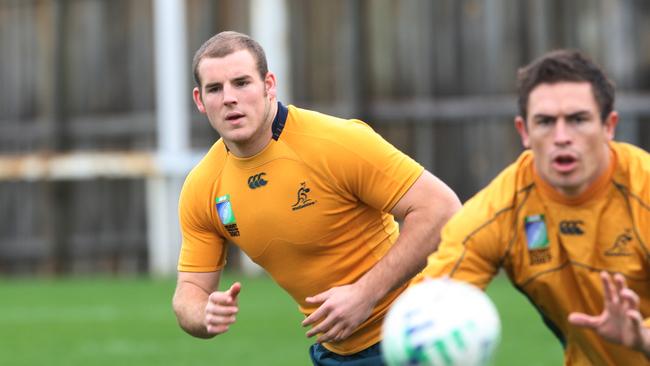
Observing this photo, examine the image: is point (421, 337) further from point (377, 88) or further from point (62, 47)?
point (62, 47)

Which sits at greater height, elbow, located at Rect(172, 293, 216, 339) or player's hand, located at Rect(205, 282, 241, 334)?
player's hand, located at Rect(205, 282, 241, 334)

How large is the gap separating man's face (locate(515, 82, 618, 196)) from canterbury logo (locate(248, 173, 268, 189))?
1.59 meters

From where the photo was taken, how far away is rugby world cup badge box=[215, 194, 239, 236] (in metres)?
6.63

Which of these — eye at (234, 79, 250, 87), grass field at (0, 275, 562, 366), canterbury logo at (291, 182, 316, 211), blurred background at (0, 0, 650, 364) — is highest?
eye at (234, 79, 250, 87)

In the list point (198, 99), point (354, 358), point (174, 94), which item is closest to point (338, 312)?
point (354, 358)

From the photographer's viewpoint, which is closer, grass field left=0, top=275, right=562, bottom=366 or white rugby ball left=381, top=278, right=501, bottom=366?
white rugby ball left=381, top=278, right=501, bottom=366

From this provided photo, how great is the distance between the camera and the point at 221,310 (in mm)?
6008

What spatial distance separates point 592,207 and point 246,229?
1.80 m

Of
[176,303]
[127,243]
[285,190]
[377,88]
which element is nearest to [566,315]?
[285,190]

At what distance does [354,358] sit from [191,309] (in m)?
0.85

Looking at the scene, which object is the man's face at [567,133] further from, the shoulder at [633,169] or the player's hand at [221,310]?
the player's hand at [221,310]

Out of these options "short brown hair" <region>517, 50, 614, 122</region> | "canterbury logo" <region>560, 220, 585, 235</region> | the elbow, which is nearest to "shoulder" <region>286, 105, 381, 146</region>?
the elbow

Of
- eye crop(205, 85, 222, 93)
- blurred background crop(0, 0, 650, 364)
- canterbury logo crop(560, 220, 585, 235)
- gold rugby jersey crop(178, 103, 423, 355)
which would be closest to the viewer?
canterbury logo crop(560, 220, 585, 235)

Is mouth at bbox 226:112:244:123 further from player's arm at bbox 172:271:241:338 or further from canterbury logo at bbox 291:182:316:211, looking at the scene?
player's arm at bbox 172:271:241:338
